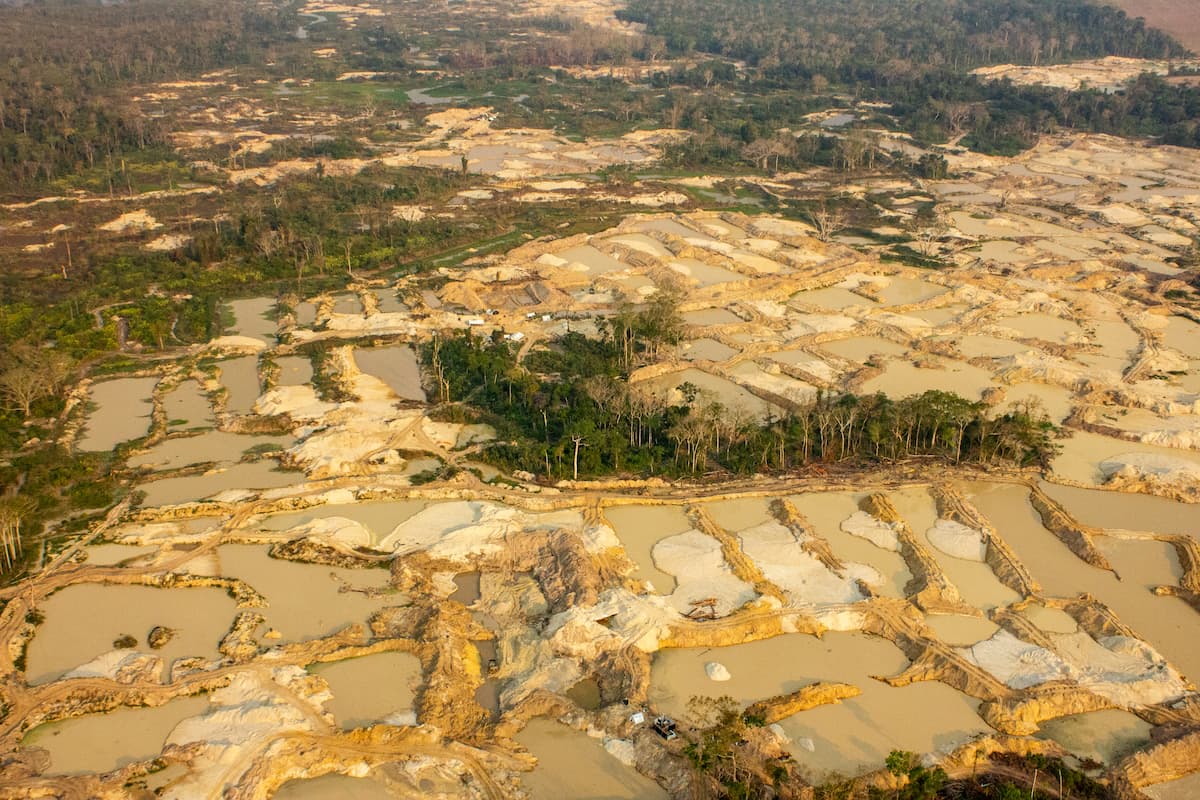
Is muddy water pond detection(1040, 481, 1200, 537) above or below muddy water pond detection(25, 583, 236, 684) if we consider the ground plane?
below

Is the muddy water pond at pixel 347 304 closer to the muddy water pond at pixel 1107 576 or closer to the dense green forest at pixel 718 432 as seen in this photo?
the dense green forest at pixel 718 432

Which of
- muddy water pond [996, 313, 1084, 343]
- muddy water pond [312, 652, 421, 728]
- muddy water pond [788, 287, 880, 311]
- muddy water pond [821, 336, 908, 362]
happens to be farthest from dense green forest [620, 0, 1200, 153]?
muddy water pond [312, 652, 421, 728]

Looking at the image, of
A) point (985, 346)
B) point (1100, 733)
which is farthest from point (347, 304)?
point (1100, 733)

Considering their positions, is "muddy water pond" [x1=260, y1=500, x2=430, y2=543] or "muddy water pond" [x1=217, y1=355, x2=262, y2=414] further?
"muddy water pond" [x1=217, y1=355, x2=262, y2=414]

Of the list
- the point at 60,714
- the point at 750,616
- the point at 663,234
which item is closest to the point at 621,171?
the point at 663,234

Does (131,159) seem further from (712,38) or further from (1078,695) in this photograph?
(712,38)

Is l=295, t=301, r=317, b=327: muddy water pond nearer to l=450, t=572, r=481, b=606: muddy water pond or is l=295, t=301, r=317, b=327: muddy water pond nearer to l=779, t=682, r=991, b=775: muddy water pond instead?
l=450, t=572, r=481, b=606: muddy water pond

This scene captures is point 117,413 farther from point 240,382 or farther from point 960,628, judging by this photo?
point 960,628
